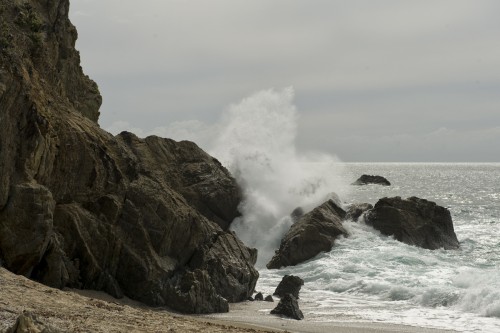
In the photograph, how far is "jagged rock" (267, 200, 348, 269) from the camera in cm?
2909

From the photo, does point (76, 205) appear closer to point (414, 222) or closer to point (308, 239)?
point (308, 239)

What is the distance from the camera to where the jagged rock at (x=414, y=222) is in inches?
1297

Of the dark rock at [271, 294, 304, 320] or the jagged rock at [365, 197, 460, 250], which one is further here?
the jagged rock at [365, 197, 460, 250]

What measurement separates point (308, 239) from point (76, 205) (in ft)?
47.3

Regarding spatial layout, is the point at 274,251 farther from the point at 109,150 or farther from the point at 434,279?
the point at 109,150

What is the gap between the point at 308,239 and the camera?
29922 mm

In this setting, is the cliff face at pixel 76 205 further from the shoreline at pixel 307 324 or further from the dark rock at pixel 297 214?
the dark rock at pixel 297 214

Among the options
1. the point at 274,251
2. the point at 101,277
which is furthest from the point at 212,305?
the point at 274,251

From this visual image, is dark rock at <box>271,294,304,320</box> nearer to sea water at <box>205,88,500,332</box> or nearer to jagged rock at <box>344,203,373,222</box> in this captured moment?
sea water at <box>205,88,500,332</box>

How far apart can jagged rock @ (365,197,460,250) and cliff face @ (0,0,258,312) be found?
513 inches

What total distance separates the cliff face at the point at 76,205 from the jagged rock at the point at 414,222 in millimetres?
13018

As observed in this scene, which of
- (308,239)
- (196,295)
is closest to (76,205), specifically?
(196,295)

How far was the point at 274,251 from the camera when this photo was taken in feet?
107

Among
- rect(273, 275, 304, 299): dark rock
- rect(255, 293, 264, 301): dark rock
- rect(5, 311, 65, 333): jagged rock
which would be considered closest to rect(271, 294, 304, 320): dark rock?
rect(255, 293, 264, 301): dark rock
